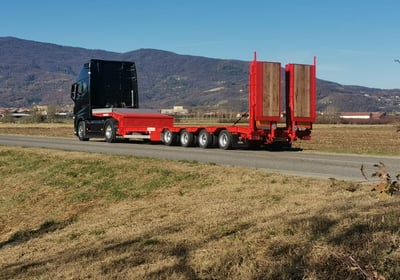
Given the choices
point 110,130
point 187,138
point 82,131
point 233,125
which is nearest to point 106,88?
point 110,130

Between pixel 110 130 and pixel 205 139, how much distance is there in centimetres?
650

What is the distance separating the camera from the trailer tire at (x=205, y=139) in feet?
74.3

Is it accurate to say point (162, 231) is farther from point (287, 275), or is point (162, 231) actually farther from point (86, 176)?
point (86, 176)

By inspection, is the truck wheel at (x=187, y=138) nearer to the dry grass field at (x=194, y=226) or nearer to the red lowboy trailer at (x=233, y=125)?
the red lowboy trailer at (x=233, y=125)

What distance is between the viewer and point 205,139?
22.9 metres

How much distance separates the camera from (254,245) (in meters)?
6.53

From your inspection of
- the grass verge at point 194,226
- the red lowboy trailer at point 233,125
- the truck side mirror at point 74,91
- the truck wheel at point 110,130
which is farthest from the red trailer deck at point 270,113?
the truck side mirror at point 74,91

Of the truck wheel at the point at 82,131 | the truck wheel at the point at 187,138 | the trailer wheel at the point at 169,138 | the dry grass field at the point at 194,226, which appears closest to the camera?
the dry grass field at the point at 194,226

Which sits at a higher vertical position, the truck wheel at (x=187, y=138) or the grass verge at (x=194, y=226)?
the truck wheel at (x=187, y=138)

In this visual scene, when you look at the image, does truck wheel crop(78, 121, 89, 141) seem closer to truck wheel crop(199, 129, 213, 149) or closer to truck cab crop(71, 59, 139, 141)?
truck cab crop(71, 59, 139, 141)

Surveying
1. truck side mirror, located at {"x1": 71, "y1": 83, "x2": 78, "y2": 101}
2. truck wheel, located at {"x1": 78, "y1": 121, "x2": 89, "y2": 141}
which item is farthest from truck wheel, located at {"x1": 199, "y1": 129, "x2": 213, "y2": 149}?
truck side mirror, located at {"x1": 71, "y1": 83, "x2": 78, "y2": 101}

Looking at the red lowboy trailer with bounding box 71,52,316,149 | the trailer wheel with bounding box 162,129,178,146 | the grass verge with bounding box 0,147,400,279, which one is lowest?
the grass verge with bounding box 0,147,400,279

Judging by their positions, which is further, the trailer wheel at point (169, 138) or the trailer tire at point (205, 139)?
the trailer wheel at point (169, 138)

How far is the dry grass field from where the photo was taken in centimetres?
579
